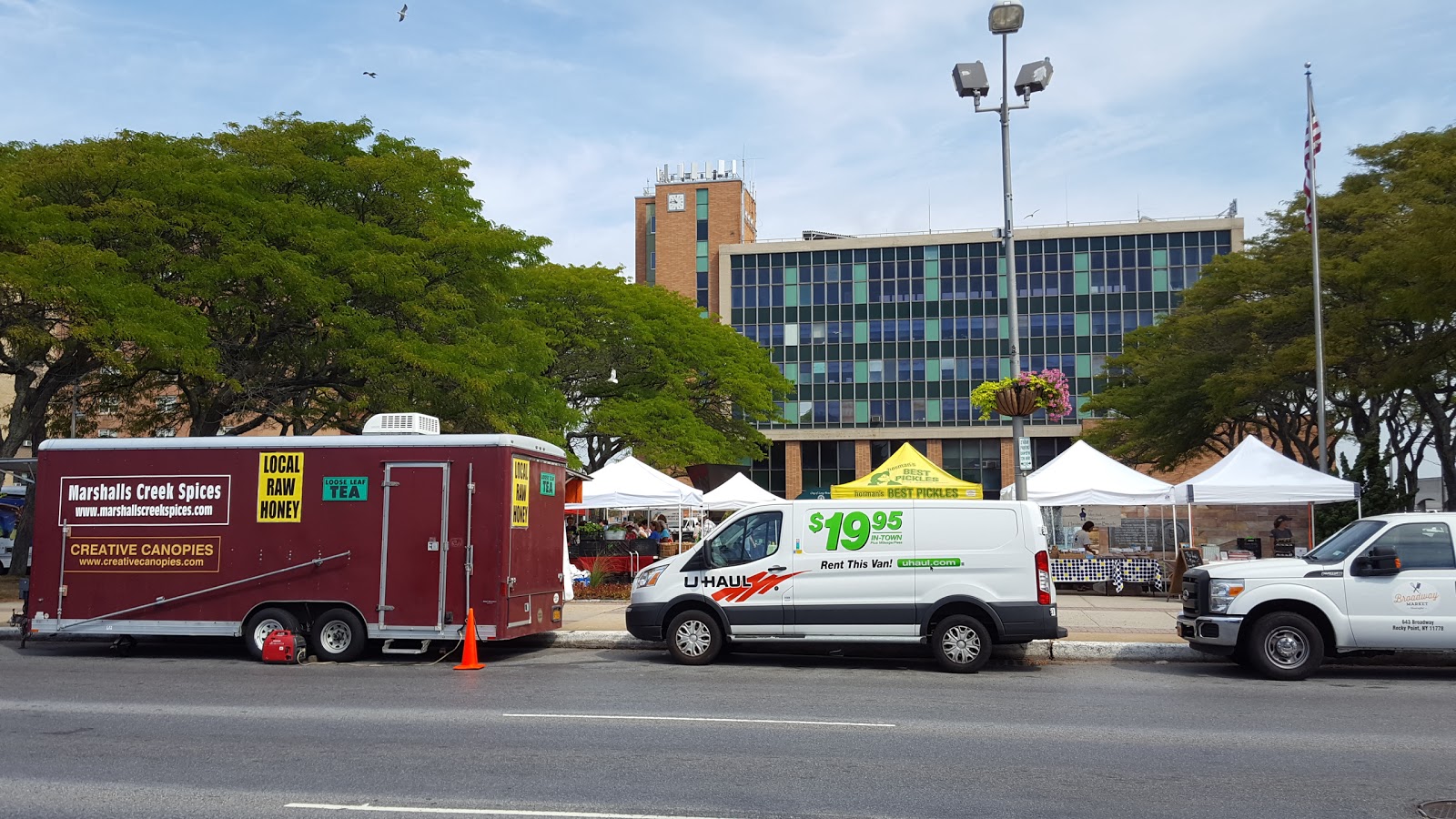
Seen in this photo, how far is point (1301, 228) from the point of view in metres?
34.9

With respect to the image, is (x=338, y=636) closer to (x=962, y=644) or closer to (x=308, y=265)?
(x=962, y=644)

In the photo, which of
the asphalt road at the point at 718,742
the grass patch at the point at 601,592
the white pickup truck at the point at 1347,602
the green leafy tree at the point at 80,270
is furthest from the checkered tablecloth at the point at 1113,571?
the green leafy tree at the point at 80,270

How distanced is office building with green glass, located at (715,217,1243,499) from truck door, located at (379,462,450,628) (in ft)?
199

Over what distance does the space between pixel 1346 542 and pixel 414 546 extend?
433 inches

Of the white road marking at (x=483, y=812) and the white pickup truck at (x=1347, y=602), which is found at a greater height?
the white pickup truck at (x=1347, y=602)

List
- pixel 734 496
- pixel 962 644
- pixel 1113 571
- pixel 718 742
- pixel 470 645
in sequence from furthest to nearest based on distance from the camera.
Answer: pixel 734 496
pixel 1113 571
pixel 470 645
pixel 962 644
pixel 718 742

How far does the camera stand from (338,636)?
46.4 ft

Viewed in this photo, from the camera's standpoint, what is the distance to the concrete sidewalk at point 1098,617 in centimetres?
1591

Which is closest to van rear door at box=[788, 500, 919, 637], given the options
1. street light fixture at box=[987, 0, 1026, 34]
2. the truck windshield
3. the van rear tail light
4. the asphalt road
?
the asphalt road

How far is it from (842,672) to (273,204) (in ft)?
58.7

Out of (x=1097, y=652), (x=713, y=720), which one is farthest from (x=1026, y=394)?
(x=713, y=720)

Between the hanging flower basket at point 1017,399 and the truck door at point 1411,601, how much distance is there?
6.23m

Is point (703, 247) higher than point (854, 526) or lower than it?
higher

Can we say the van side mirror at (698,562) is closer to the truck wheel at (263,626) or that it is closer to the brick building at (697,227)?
the truck wheel at (263,626)
